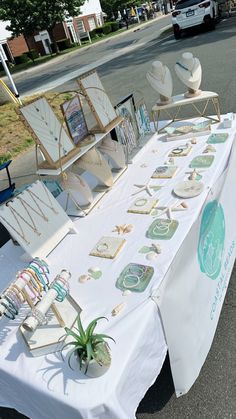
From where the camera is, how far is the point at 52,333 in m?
1.29

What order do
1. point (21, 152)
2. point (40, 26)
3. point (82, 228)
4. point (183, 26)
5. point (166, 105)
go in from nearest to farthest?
point (82, 228) → point (166, 105) → point (21, 152) → point (183, 26) → point (40, 26)

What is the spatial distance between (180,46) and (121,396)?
1162cm

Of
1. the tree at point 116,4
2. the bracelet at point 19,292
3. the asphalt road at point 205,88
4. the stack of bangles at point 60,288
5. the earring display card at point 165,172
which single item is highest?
the tree at point 116,4

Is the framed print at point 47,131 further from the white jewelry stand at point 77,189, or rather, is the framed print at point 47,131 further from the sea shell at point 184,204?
the sea shell at point 184,204

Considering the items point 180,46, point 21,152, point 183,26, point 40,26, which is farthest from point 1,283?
point 40,26

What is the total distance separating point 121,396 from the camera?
44.0 inches

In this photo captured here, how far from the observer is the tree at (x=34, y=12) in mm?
16755

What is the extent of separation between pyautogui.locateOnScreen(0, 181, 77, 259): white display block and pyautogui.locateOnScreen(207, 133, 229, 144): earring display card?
49.5 inches

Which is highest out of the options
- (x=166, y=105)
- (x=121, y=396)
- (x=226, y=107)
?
(x=166, y=105)

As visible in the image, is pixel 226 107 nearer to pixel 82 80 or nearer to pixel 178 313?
pixel 82 80

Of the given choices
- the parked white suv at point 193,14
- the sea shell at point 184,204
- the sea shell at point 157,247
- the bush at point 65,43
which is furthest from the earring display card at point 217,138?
the bush at point 65,43

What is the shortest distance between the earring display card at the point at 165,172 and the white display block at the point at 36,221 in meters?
0.70

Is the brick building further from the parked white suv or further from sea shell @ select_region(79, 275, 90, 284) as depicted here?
sea shell @ select_region(79, 275, 90, 284)

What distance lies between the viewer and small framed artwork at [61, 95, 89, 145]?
81.4 inches
